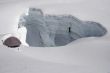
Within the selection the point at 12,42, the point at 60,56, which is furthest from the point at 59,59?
the point at 12,42

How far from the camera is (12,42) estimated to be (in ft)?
2.91

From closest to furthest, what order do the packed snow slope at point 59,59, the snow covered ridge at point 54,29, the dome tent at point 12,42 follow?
the packed snow slope at point 59,59 < the dome tent at point 12,42 < the snow covered ridge at point 54,29

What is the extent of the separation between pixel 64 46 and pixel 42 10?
0.38 metres

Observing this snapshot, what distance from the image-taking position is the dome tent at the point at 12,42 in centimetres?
89

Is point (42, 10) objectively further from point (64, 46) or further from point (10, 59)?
point (10, 59)

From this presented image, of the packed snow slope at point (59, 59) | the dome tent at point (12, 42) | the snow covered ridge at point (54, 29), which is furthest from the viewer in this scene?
the snow covered ridge at point (54, 29)

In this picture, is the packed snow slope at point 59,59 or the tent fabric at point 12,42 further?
the tent fabric at point 12,42

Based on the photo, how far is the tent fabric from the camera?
0.89 metres

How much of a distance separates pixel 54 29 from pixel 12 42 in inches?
11.0

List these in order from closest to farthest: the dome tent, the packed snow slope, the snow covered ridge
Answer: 1. the packed snow slope
2. the dome tent
3. the snow covered ridge

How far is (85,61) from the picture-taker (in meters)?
0.84

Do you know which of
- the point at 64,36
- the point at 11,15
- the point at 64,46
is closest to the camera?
the point at 64,46

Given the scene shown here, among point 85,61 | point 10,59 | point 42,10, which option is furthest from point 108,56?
point 42,10

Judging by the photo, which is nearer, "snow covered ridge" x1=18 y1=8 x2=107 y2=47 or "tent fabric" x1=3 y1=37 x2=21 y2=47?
"tent fabric" x1=3 y1=37 x2=21 y2=47
